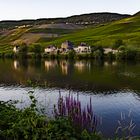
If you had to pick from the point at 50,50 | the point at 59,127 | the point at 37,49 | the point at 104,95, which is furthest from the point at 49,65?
the point at 59,127

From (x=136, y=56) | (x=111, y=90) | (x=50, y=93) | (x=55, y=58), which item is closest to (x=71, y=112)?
(x=50, y=93)

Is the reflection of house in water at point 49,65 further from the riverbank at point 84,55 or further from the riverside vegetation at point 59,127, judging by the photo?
the riverside vegetation at point 59,127

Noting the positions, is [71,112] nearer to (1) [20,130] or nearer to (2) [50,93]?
(1) [20,130]

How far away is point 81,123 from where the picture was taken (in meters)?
15.5

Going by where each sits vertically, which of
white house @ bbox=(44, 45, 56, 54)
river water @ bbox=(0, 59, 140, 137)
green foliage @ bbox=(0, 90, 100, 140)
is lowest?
white house @ bbox=(44, 45, 56, 54)

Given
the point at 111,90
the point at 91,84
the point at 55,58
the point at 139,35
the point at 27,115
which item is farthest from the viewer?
the point at 139,35

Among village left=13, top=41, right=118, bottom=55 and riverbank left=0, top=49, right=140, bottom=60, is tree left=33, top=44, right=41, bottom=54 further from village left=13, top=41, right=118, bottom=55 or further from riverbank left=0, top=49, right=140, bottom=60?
village left=13, top=41, right=118, bottom=55

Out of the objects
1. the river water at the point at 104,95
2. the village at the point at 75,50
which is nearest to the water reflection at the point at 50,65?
the river water at the point at 104,95

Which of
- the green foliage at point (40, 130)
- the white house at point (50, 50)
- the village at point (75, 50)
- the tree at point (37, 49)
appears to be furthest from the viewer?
the white house at point (50, 50)

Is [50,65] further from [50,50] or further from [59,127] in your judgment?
[59,127]

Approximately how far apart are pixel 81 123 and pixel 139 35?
189 metres

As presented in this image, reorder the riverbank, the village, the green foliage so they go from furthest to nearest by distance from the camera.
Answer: the village
the riverbank
the green foliage

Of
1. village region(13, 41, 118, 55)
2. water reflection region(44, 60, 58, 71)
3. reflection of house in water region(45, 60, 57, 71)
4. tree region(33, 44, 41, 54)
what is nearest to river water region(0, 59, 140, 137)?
water reflection region(44, 60, 58, 71)

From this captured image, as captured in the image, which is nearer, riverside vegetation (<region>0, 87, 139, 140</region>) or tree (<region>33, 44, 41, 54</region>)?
riverside vegetation (<region>0, 87, 139, 140</region>)
